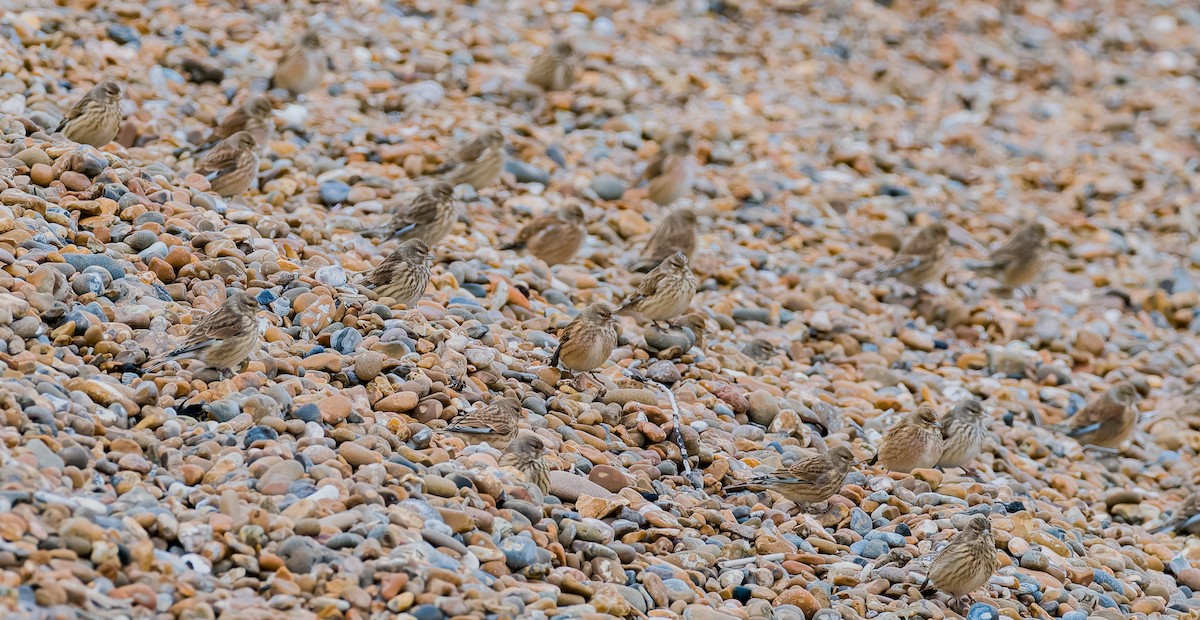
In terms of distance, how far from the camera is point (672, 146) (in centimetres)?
1140

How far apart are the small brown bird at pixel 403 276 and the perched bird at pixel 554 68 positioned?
5015 mm

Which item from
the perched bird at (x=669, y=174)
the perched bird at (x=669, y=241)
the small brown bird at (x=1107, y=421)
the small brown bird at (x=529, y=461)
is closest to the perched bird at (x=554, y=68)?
the perched bird at (x=669, y=174)

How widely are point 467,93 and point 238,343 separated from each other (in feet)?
20.7

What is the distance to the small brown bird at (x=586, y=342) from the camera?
7715 mm

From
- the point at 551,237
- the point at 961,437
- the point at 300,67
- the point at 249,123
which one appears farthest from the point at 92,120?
the point at 961,437

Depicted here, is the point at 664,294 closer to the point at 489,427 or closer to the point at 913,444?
the point at 913,444

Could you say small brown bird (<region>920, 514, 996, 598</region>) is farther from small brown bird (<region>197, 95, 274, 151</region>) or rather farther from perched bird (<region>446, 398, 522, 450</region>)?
small brown bird (<region>197, 95, 274, 151</region>)

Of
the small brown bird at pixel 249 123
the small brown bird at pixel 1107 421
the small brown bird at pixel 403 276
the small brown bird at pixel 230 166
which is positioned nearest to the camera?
the small brown bird at pixel 403 276

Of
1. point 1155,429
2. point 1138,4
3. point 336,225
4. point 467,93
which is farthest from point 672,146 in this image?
point 1138,4

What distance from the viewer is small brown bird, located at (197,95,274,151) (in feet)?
32.6

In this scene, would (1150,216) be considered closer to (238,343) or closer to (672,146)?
(672,146)

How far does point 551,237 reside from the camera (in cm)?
973

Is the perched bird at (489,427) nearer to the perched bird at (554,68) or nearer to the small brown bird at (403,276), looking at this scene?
the small brown bird at (403,276)

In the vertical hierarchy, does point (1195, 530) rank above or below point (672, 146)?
below
